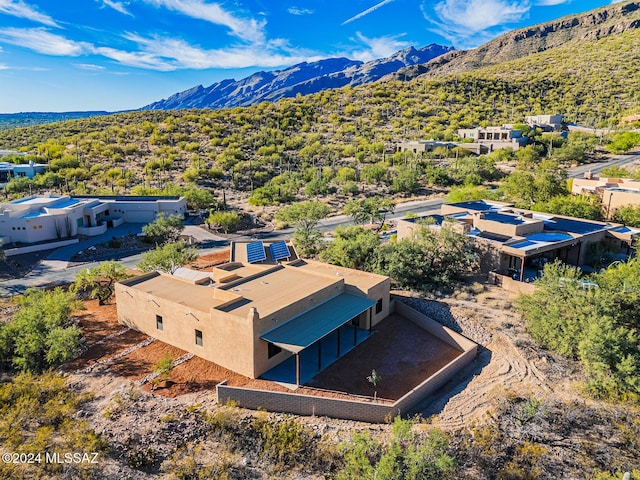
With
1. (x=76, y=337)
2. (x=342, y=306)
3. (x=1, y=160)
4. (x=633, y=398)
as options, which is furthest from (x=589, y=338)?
(x=1, y=160)

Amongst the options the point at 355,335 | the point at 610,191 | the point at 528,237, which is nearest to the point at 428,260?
the point at 528,237

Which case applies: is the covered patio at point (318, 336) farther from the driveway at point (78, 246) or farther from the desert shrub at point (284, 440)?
the driveway at point (78, 246)

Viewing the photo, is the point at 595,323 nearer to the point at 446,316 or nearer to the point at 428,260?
the point at 446,316

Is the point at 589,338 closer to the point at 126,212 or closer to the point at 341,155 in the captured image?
the point at 126,212

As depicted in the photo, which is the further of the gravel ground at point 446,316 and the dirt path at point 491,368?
the gravel ground at point 446,316

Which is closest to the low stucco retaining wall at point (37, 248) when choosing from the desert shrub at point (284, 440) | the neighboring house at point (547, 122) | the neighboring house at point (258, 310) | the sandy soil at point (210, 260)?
the sandy soil at point (210, 260)

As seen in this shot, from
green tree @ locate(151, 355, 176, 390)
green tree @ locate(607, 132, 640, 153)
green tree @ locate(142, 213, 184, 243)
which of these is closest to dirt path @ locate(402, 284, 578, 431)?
green tree @ locate(151, 355, 176, 390)

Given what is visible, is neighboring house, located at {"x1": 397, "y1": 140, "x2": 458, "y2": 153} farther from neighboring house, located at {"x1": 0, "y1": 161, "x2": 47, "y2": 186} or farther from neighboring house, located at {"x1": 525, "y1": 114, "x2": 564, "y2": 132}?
neighboring house, located at {"x1": 0, "y1": 161, "x2": 47, "y2": 186}
